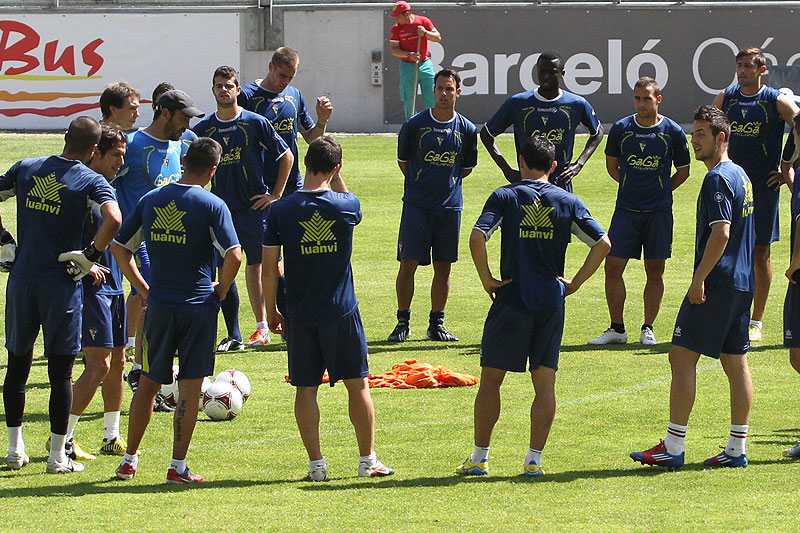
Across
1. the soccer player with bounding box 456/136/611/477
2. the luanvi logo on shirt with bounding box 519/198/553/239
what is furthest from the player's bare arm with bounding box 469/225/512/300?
the luanvi logo on shirt with bounding box 519/198/553/239

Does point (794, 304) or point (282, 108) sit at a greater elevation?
point (282, 108)

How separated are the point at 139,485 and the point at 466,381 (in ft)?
11.7

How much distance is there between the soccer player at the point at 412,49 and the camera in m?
24.6

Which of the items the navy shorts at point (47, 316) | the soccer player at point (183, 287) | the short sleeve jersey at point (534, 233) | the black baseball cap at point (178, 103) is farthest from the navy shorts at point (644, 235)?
the navy shorts at point (47, 316)

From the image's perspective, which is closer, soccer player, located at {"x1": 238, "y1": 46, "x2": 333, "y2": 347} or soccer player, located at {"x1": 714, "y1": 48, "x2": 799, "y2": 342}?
soccer player, located at {"x1": 714, "y1": 48, "x2": 799, "y2": 342}

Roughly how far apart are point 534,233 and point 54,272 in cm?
300

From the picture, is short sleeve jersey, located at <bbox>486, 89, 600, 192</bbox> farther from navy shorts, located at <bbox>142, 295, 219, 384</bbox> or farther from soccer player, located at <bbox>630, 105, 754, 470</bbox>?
navy shorts, located at <bbox>142, 295, 219, 384</bbox>

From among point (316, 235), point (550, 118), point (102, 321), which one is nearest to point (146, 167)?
point (102, 321)

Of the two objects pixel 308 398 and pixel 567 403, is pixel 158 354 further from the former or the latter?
pixel 567 403

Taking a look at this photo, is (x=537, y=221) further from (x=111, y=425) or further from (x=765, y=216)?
(x=765, y=216)

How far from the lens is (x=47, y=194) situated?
7.45m

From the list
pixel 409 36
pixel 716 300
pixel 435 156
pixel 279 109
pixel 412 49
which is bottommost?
pixel 716 300

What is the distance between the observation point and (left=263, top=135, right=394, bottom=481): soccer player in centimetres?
725

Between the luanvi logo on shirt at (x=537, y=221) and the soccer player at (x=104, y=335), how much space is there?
272 cm
